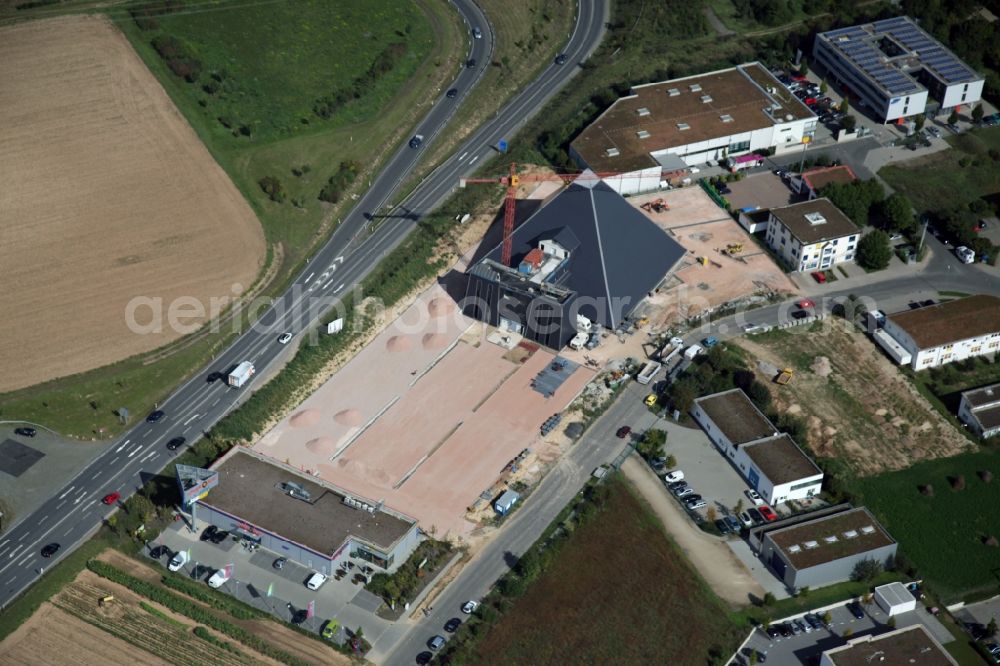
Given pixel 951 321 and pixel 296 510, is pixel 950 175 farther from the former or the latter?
pixel 296 510

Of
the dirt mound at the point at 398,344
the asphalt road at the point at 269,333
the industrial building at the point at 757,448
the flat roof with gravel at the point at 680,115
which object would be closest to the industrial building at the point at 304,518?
the asphalt road at the point at 269,333

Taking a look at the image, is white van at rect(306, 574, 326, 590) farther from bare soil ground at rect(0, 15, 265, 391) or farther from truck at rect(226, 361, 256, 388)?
bare soil ground at rect(0, 15, 265, 391)

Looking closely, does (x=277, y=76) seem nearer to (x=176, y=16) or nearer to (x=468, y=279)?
(x=176, y=16)

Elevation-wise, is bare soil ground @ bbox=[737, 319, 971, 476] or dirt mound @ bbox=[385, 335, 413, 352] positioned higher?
bare soil ground @ bbox=[737, 319, 971, 476]

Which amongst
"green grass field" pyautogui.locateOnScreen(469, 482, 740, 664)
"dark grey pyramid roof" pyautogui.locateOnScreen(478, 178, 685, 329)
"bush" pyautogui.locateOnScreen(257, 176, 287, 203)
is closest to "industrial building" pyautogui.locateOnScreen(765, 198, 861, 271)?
"dark grey pyramid roof" pyautogui.locateOnScreen(478, 178, 685, 329)

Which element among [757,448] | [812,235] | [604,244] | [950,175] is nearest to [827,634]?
[757,448]

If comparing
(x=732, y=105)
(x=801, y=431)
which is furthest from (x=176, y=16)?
(x=801, y=431)
